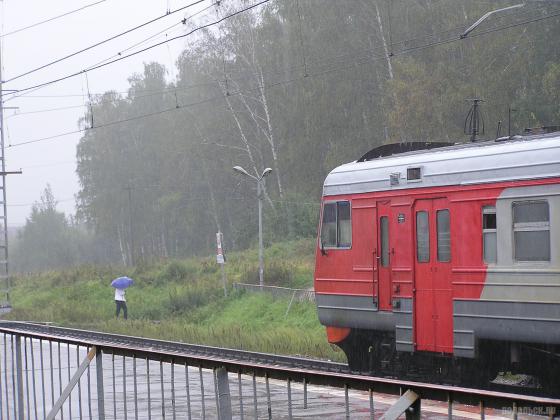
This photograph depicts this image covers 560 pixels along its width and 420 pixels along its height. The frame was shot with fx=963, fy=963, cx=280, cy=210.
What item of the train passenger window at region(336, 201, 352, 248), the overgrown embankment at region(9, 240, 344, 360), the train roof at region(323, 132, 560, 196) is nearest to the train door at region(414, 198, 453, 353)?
the train roof at region(323, 132, 560, 196)

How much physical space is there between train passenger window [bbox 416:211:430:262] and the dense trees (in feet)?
53.5

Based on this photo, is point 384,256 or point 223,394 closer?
point 223,394

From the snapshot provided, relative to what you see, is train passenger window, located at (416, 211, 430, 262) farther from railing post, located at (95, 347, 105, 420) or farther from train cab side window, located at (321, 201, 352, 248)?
railing post, located at (95, 347, 105, 420)

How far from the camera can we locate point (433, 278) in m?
13.3

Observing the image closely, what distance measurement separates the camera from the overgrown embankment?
23.8 metres

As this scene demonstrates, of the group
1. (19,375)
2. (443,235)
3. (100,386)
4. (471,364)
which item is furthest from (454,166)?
(100,386)

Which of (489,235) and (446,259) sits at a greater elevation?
(489,235)

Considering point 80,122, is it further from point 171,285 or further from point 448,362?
point 448,362

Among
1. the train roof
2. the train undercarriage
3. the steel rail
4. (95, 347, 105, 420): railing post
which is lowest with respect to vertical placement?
the train undercarriage

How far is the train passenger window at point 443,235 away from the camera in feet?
43.0

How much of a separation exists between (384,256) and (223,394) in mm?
8742

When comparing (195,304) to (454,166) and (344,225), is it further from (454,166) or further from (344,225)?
(454,166)

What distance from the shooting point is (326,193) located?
1593 cm

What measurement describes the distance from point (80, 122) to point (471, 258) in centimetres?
8166
